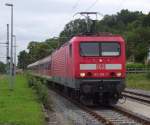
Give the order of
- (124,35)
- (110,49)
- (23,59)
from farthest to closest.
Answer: (23,59)
(124,35)
(110,49)

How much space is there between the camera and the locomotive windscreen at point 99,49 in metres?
24.5

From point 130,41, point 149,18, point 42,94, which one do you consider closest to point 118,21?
point 149,18

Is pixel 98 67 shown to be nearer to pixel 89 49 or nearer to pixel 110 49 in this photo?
pixel 89 49

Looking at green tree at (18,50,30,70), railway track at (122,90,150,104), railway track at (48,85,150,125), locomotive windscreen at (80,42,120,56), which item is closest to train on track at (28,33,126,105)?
locomotive windscreen at (80,42,120,56)

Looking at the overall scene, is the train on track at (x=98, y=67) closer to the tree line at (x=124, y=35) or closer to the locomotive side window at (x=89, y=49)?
the locomotive side window at (x=89, y=49)

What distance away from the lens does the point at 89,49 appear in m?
24.6

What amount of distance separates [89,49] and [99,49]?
0.44 metres

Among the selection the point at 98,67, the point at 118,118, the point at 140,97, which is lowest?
the point at 118,118

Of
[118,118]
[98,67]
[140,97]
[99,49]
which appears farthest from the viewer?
[140,97]

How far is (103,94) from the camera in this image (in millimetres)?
24609

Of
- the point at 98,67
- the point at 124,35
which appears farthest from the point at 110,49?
the point at 124,35

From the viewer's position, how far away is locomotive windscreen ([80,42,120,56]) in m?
24.5

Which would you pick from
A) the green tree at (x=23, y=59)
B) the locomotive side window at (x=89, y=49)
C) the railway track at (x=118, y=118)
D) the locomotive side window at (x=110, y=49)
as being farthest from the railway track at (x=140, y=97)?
the green tree at (x=23, y=59)

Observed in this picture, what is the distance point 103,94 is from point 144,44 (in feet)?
325
